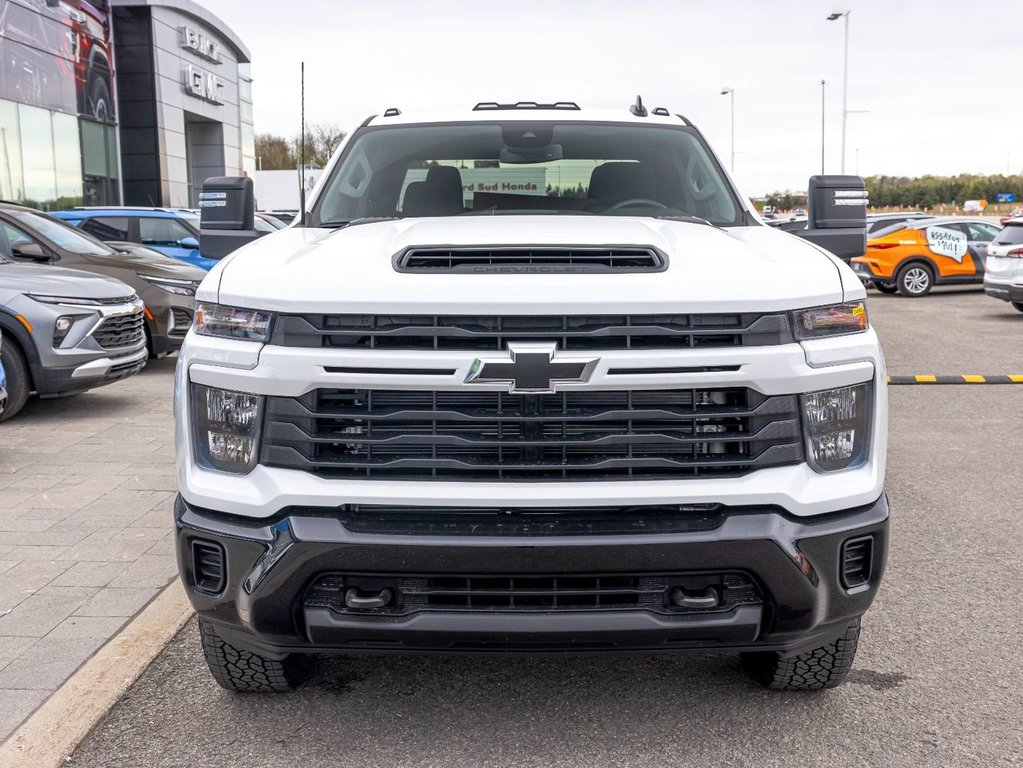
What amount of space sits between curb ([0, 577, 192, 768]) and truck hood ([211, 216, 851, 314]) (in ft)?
4.59

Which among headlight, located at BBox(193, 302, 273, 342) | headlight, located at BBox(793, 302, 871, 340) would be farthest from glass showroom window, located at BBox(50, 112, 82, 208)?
headlight, located at BBox(793, 302, 871, 340)

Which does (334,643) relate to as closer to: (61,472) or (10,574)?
(10,574)

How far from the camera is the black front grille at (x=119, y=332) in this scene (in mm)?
8398

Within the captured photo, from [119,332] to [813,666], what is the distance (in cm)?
679

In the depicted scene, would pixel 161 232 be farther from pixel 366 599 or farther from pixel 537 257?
pixel 366 599

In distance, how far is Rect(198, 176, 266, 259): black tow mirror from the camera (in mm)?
4395

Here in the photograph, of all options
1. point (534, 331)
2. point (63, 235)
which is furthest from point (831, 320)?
point (63, 235)

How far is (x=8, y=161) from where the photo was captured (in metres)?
27.1

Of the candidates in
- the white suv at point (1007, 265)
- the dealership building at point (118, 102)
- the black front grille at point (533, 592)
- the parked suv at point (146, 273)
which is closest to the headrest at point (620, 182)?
the black front grille at point (533, 592)

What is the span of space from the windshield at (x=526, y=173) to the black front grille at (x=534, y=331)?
4.83 feet

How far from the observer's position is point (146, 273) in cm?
1084

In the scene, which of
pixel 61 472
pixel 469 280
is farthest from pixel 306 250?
pixel 61 472

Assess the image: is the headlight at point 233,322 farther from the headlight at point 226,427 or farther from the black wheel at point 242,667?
the black wheel at point 242,667

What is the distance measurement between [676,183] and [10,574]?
3.37m
